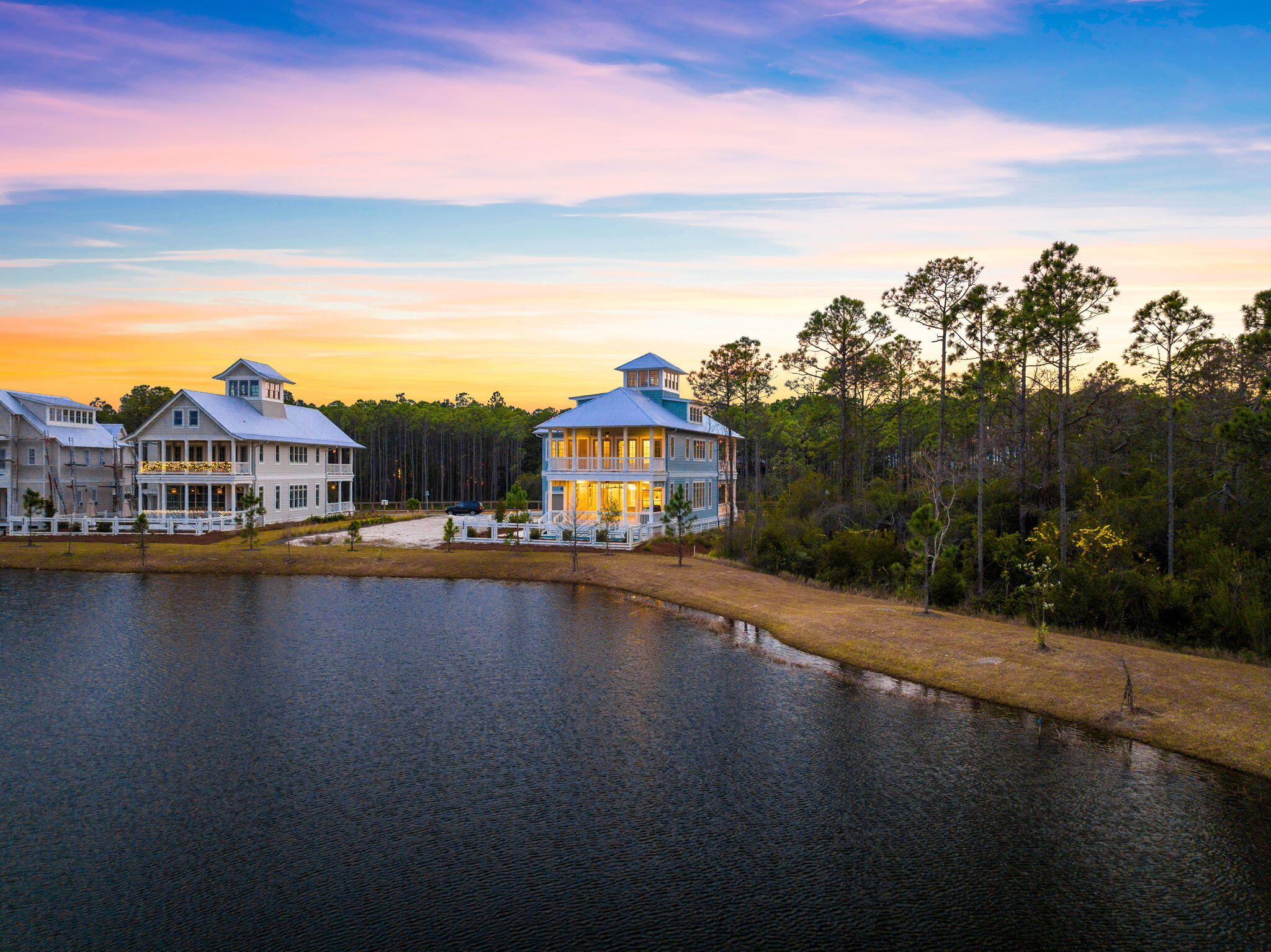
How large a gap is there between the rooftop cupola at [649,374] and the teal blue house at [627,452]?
5 cm

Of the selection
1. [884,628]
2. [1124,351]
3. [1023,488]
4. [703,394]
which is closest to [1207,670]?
[884,628]

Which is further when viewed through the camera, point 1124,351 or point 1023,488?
point 1023,488

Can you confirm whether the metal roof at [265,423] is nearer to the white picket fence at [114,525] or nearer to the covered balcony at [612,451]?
the white picket fence at [114,525]

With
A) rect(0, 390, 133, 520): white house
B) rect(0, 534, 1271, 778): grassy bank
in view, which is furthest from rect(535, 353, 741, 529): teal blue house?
rect(0, 390, 133, 520): white house

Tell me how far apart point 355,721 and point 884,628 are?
678 inches

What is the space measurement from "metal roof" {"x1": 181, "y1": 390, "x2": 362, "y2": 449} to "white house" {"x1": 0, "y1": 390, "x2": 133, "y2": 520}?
1182 centimetres

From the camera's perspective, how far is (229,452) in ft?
197

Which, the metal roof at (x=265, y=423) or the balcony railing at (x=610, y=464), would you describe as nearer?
the balcony railing at (x=610, y=464)

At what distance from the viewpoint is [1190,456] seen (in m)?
32.5

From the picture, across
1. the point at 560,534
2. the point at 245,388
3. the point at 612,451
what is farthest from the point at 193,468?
the point at 612,451

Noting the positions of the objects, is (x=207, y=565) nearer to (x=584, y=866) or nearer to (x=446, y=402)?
(x=584, y=866)

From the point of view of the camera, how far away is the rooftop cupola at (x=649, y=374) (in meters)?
59.1

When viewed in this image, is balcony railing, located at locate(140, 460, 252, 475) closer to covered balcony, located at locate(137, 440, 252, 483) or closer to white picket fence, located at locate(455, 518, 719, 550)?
covered balcony, located at locate(137, 440, 252, 483)

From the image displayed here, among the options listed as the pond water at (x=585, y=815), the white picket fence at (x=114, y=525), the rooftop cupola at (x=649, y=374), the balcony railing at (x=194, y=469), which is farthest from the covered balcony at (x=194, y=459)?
the pond water at (x=585, y=815)
